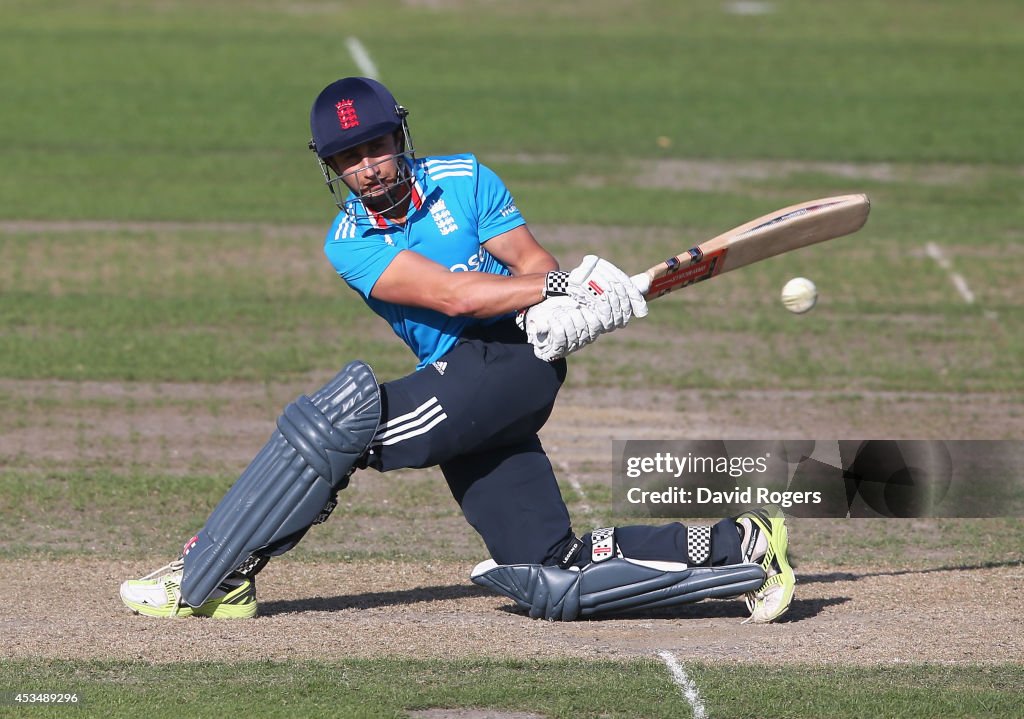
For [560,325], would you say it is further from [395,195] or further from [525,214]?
[525,214]

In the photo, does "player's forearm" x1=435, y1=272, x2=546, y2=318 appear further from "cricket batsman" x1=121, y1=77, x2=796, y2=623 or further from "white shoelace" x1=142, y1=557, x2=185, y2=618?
"white shoelace" x1=142, y1=557, x2=185, y2=618

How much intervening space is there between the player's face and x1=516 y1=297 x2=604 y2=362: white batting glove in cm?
80

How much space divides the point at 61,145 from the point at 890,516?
14.4m

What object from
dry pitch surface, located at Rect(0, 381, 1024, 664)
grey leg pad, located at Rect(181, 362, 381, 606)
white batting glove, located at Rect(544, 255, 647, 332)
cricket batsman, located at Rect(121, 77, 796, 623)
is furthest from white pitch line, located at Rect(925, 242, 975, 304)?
grey leg pad, located at Rect(181, 362, 381, 606)

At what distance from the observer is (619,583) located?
634 cm

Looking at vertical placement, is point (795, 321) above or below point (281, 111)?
below

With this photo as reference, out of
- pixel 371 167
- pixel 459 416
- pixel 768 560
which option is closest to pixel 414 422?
pixel 459 416

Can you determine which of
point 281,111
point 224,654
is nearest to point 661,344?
point 224,654

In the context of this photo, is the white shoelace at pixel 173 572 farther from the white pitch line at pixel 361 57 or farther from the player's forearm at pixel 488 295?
the white pitch line at pixel 361 57

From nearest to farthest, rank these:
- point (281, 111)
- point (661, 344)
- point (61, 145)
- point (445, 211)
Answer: point (445, 211)
point (661, 344)
point (61, 145)
point (281, 111)

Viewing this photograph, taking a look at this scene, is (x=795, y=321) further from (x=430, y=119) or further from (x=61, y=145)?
(x=61, y=145)

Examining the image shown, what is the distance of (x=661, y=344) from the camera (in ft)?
40.4

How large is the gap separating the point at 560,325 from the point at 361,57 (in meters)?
20.0

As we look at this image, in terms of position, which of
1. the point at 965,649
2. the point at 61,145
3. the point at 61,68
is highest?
the point at 61,68
